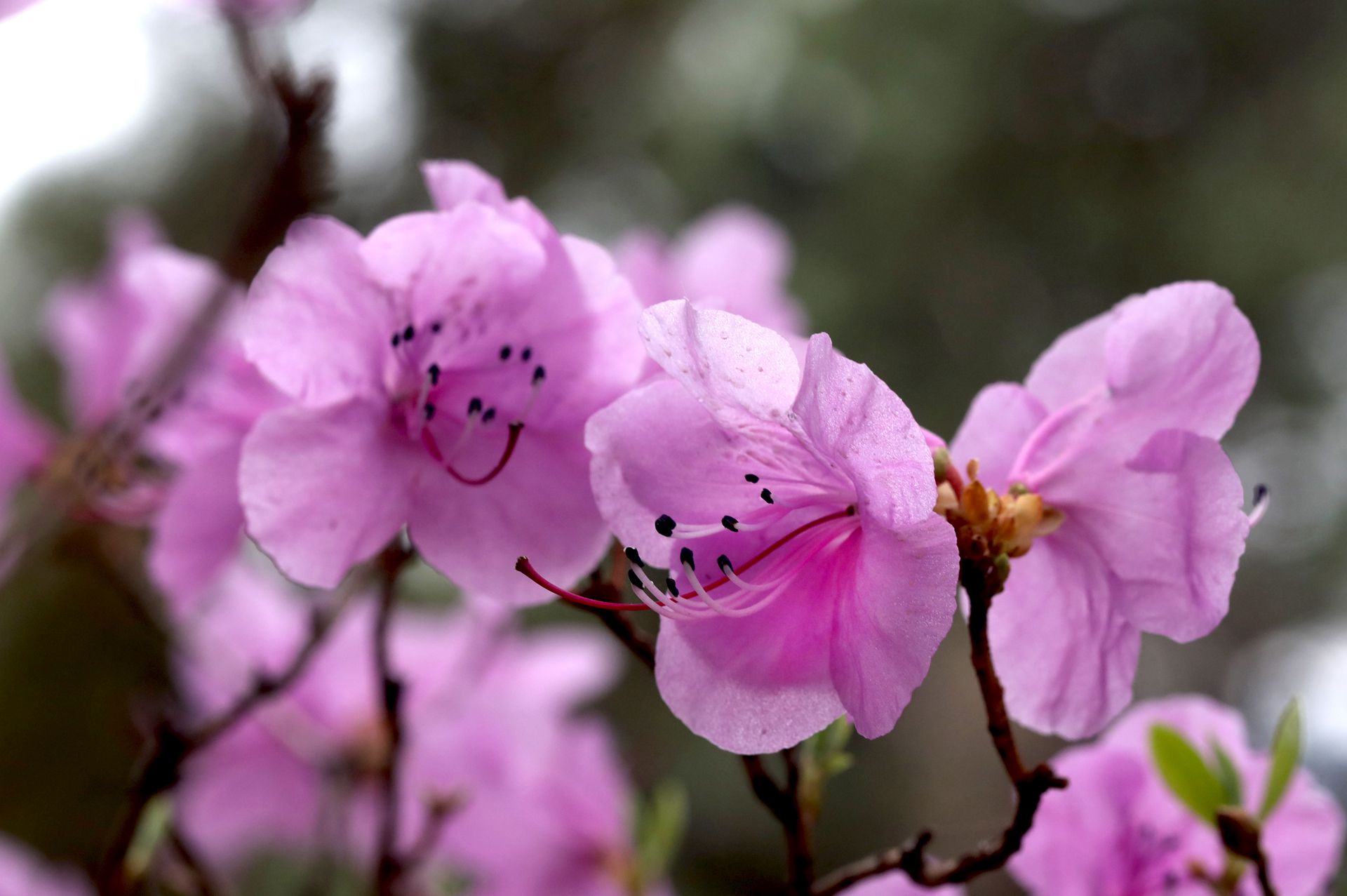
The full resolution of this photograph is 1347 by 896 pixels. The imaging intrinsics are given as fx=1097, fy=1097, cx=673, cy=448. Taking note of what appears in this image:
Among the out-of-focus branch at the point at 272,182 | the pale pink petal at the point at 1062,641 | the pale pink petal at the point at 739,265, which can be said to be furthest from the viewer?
the pale pink petal at the point at 739,265

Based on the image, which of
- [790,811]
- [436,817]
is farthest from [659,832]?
[790,811]

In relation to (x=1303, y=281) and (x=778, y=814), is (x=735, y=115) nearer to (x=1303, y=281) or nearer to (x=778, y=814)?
(x=1303, y=281)

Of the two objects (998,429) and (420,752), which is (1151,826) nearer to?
(998,429)

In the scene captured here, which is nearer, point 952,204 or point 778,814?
point 778,814

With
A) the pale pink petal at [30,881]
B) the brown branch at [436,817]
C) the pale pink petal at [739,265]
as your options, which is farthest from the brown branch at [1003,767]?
the pale pink petal at [30,881]

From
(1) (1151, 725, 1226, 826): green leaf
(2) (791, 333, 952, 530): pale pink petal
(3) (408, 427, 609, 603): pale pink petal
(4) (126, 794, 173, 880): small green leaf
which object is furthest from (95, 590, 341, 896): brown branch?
(1) (1151, 725, 1226, 826): green leaf

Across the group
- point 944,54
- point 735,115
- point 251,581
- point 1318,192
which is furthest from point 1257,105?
point 251,581

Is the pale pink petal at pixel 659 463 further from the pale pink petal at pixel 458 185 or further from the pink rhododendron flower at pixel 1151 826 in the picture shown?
the pink rhododendron flower at pixel 1151 826
